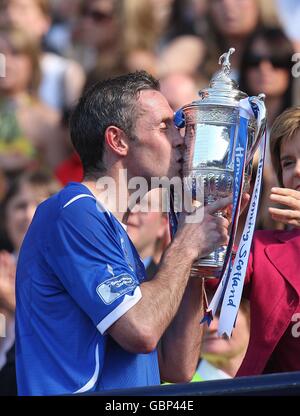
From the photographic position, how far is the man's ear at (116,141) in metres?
3.63

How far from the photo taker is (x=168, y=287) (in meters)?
3.33

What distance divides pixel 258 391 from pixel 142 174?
1.34 m

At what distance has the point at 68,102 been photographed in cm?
643

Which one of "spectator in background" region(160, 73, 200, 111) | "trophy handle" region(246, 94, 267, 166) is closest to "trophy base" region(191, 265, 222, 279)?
"trophy handle" region(246, 94, 267, 166)

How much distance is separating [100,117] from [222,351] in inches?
68.6

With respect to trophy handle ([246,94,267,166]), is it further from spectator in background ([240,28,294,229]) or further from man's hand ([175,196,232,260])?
spectator in background ([240,28,294,229])

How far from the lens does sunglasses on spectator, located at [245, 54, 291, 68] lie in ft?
20.2

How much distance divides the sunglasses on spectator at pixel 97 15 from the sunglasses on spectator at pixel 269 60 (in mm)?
1020

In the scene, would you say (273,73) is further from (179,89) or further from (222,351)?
(222,351)

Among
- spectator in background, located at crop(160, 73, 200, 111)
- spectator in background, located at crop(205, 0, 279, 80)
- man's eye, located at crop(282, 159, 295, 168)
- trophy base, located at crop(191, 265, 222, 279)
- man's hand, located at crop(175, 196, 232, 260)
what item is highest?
spectator in background, located at crop(205, 0, 279, 80)

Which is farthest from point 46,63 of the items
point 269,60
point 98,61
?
point 269,60

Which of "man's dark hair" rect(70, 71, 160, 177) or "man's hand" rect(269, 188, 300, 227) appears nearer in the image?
"man's hand" rect(269, 188, 300, 227)

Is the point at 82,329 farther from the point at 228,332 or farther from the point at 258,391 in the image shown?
the point at 258,391
